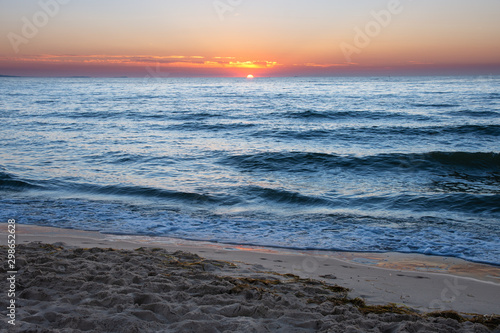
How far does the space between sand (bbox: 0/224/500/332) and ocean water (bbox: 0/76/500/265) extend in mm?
885

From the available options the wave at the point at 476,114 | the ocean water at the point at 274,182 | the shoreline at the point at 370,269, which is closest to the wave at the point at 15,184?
the ocean water at the point at 274,182

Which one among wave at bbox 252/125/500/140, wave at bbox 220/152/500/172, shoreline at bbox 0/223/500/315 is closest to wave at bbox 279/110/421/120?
wave at bbox 252/125/500/140

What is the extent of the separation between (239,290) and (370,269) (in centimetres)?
245

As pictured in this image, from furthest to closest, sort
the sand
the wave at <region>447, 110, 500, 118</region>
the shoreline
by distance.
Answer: the wave at <region>447, 110, 500, 118</region> → the shoreline → the sand

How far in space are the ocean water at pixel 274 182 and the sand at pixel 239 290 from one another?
89 centimetres

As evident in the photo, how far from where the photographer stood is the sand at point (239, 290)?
378cm

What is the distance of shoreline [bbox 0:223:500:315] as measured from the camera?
4.91 m

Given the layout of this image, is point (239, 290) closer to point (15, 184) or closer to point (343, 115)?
point (15, 184)

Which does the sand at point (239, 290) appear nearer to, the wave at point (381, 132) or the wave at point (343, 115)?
the wave at point (381, 132)

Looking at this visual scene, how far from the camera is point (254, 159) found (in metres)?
15.4

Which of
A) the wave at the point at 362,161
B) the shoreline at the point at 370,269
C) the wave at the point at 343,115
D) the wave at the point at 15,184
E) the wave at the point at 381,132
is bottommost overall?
the shoreline at the point at 370,269

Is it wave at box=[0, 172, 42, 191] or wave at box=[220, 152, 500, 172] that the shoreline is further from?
wave at box=[220, 152, 500, 172]

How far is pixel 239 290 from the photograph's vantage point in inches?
180

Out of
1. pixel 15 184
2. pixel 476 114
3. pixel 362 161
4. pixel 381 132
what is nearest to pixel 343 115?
pixel 381 132
